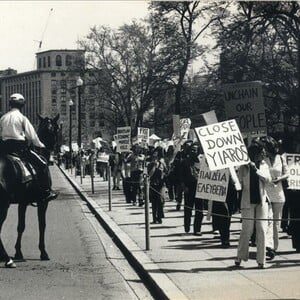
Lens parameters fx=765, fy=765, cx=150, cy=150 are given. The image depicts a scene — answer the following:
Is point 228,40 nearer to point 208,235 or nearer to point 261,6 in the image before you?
point 261,6

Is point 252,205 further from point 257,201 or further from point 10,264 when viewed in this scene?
point 10,264

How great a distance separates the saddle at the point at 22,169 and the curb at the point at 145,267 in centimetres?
196

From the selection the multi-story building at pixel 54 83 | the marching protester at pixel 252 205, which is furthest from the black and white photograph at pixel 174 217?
the multi-story building at pixel 54 83

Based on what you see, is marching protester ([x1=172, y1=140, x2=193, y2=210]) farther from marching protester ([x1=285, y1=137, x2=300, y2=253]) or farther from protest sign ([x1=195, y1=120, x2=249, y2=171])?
protest sign ([x1=195, y1=120, x2=249, y2=171])

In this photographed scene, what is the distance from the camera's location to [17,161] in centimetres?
1107

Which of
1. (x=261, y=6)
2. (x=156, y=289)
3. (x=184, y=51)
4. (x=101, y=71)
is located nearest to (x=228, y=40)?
(x=261, y=6)

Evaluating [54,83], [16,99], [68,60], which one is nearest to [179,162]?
[16,99]

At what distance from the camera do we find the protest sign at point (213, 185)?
1188 cm

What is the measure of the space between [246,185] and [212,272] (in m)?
1.28

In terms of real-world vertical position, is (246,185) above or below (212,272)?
above

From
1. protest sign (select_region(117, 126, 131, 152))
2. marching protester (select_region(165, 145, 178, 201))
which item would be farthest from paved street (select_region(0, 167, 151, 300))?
protest sign (select_region(117, 126, 131, 152))

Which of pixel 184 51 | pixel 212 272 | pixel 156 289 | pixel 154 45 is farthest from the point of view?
pixel 154 45

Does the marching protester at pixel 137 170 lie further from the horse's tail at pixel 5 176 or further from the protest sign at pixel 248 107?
the horse's tail at pixel 5 176

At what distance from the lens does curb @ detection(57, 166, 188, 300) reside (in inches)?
335
